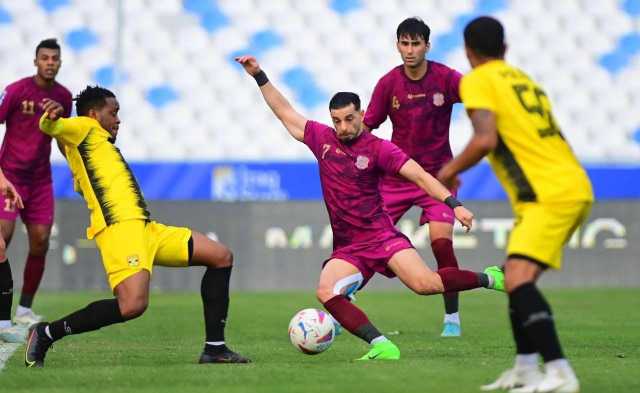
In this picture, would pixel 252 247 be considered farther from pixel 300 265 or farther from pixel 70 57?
pixel 70 57

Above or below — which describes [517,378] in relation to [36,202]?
below

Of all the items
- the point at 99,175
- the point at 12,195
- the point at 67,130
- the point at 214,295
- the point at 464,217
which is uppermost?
the point at 67,130

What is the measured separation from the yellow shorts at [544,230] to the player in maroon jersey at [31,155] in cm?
614

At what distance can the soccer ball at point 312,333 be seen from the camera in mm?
8219

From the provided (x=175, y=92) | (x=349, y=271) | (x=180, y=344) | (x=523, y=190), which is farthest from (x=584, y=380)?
(x=175, y=92)

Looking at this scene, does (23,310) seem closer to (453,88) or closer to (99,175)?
(99,175)

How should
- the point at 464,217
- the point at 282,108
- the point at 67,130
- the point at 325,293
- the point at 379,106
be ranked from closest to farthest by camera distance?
1. the point at 464,217
2. the point at 67,130
3. the point at 325,293
4. the point at 282,108
5. the point at 379,106

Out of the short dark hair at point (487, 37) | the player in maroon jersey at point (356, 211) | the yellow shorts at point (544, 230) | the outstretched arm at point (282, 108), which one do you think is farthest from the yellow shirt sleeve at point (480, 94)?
the outstretched arm at point (282, 108)

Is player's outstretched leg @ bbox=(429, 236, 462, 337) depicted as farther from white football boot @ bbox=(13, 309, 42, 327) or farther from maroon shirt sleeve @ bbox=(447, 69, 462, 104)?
white football boot @ bbox=(13, 309, 42, 327)

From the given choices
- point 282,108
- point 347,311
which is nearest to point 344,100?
point 282,108

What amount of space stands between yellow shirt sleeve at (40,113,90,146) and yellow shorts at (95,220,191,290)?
57cm

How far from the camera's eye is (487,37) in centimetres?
635

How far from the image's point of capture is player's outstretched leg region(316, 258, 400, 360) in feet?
26.5

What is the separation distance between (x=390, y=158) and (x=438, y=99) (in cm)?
177
